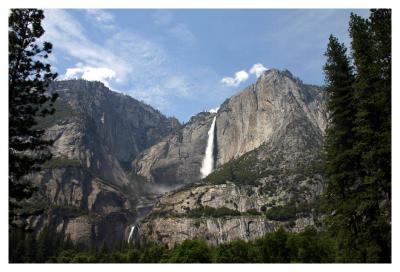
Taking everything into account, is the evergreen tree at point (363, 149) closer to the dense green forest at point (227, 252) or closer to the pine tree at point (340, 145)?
the pine tree at point (340, 145)

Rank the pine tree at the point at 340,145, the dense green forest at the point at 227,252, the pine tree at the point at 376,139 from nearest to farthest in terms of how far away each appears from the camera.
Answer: the pine tree at the point at 376,139
the pine tree at the point at 340,145
the dense green forest at the point at 227,252

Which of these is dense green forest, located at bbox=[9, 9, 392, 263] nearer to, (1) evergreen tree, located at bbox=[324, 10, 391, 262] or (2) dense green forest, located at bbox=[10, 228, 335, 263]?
(1) evergreen tree, located at bbox=[324, 10, 391, 262]

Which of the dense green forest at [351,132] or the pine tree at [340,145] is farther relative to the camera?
the pine tree at [340,145]

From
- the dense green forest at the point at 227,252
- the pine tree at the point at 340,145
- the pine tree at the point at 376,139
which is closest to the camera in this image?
the pine tree at the point at 376,139

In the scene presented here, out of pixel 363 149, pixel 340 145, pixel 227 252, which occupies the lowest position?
pixel 227 252

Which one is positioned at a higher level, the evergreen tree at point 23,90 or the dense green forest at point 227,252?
the evergreen tree at point 23,90

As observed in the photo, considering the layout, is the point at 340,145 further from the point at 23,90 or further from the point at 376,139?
the point at 23,90

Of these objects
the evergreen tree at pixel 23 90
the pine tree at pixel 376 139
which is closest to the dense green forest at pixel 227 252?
the pine tree at pixel 376 139

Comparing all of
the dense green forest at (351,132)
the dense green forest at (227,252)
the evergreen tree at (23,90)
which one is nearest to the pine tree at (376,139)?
the dense green forest at (351,132)

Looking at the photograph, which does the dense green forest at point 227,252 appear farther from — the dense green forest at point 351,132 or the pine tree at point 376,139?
the pine tree at point 376,139

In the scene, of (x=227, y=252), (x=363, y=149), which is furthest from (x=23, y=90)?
(x=227, y=252)
